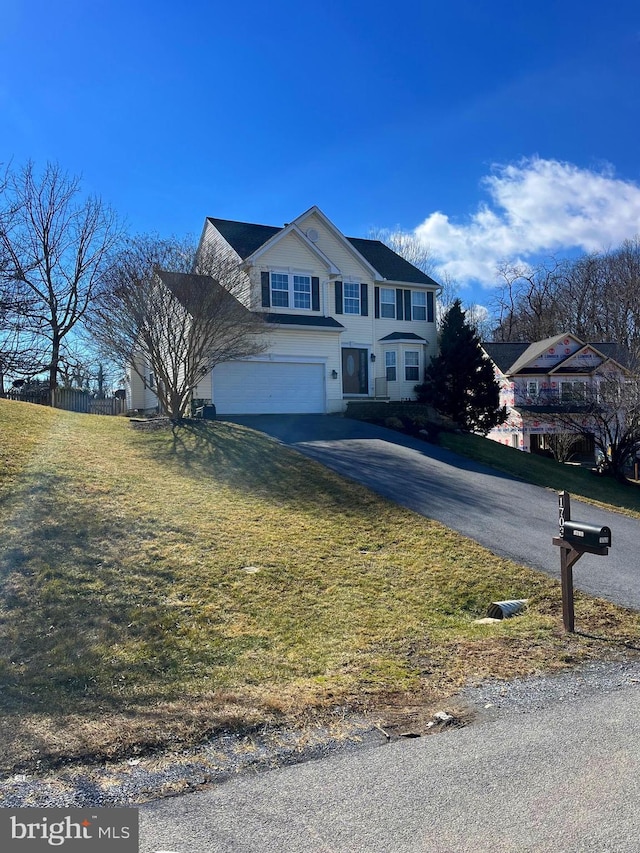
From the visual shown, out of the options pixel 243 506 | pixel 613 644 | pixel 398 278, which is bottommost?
pixel 613 644

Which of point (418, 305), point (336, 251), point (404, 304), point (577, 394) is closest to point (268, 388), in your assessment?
point (336, 251)

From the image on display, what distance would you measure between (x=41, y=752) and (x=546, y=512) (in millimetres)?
11128

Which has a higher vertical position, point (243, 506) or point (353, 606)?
point (243, 506)

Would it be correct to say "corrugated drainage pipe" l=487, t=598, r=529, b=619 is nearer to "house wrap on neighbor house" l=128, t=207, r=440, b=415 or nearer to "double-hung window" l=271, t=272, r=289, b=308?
"house wrap on neighbor house" l=128, t=207, r=440, b=415

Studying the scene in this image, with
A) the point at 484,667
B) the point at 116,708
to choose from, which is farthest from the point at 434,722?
the point at 116,708

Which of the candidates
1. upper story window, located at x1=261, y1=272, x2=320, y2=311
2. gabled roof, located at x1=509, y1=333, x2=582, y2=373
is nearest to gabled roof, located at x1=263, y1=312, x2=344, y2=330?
upper story window, located at x1=261, y1=272, x2=320, y2=311

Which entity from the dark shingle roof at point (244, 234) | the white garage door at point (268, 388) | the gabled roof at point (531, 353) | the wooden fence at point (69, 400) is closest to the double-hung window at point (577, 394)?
the gabled roof at point (531, 353)

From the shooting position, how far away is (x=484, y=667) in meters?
5.64

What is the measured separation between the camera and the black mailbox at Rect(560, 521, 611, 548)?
6.18 metres

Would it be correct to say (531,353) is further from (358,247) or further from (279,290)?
(279,290)

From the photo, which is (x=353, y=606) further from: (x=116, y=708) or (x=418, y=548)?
(x=116, y=708)

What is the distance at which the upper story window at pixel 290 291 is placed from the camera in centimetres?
2336

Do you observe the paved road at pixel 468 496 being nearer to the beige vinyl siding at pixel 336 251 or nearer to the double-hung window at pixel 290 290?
the double-hung window at pixel 290 290

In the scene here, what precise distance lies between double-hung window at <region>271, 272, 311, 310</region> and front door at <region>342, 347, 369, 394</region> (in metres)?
2.59
